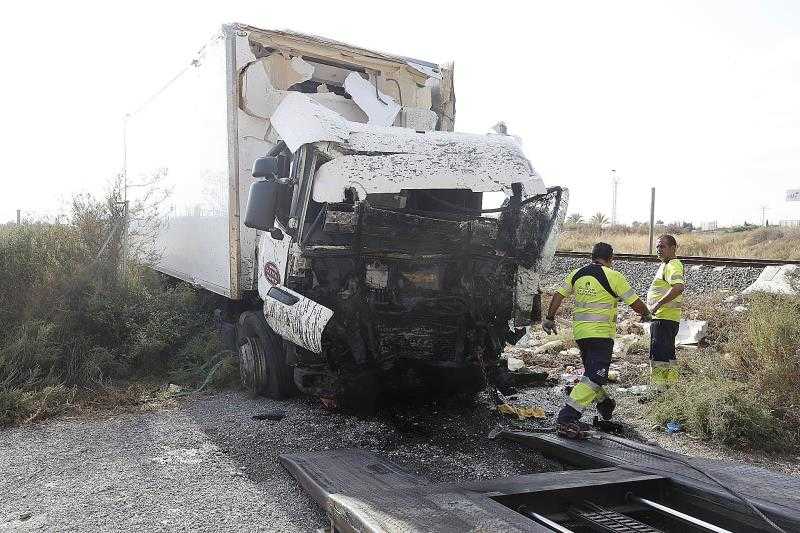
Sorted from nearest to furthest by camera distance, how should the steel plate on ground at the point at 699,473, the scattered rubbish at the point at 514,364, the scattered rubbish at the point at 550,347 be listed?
the steel plate on ground at the point at 699,473 < the scattered rubbish at the point at 514,364 < the scattered rubbish at the point at 550,347

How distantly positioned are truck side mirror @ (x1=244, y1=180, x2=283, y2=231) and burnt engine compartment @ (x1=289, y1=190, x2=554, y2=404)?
36 centimetres

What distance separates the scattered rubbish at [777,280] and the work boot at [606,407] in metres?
3.35

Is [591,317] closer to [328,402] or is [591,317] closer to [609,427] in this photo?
[609,427]

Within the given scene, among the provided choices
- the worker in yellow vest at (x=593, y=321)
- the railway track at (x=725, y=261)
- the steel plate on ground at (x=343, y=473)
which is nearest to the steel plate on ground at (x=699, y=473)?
the worker in yellow vest at (x=593, y=321)

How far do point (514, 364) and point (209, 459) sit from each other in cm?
381

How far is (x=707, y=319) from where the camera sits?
26.7ft

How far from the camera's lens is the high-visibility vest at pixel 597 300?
509 cm

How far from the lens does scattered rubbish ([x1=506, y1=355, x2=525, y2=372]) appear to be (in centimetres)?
717

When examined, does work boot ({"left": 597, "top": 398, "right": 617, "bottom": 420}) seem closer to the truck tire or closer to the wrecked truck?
the wrecked truck

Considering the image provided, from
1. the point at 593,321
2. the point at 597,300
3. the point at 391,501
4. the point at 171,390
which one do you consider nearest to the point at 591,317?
the point at 593,321

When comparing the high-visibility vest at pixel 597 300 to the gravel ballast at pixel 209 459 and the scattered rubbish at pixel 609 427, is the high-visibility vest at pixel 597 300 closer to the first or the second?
the scattered rubbish at pixel 609 427

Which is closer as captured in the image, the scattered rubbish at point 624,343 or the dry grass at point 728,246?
the scattered rubbish at point 624,343

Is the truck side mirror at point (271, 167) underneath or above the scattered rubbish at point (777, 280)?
above

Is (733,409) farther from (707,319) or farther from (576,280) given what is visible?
(707,319)
